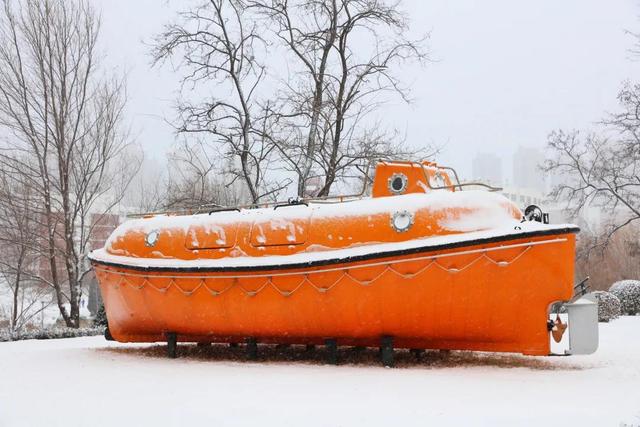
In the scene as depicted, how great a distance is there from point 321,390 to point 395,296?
178 centimetres

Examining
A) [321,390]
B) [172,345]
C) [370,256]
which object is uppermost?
[370,256]

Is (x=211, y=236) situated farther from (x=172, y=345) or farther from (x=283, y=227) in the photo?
(x=172, y=345)

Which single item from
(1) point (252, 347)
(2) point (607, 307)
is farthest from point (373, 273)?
(2) point (607, 307)

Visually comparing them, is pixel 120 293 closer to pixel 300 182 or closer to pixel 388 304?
pixel 388 304

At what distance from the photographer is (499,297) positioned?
7578 mm

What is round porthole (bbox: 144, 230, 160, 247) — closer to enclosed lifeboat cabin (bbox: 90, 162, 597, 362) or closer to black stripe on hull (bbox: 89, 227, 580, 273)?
enclosed lifeboat cabin (bbox: 90, 162, 597, 362)

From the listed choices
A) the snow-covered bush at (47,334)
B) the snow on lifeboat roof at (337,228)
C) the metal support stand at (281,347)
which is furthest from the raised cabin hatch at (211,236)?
the snow-covered bush at (47,334)

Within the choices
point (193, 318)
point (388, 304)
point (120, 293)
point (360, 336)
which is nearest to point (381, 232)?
point (388, 304)

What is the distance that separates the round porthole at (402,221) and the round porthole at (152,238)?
3.79 m

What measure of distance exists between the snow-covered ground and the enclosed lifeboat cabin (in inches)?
17.8

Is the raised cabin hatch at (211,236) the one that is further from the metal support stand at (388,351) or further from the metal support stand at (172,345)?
the metal support stand at (388,351)

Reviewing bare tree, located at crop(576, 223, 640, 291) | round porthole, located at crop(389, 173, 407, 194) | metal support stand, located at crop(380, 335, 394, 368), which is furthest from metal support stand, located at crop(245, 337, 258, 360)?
bare tree, located at crop(576, 223, 640, 291)

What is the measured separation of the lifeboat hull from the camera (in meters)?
7.42

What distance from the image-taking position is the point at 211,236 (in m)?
9.40
